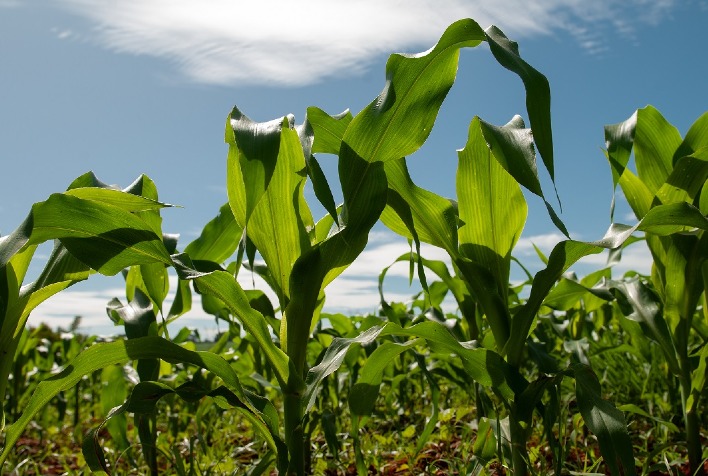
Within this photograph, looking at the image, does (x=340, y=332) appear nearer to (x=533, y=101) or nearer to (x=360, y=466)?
(x=360, y=466)

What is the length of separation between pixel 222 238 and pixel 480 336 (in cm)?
91

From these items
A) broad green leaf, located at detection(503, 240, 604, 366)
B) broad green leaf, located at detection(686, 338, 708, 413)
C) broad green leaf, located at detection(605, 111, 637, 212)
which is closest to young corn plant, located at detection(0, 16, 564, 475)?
broad green leaf, located at detection(503, 240, 604, 366)

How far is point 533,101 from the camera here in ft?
3.33

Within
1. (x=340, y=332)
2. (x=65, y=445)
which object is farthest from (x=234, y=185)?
(x=65, y=445)

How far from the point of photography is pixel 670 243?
1604 millimetres

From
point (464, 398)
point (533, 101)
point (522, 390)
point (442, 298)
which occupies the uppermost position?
point (533, 101)

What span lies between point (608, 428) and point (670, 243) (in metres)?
0.66

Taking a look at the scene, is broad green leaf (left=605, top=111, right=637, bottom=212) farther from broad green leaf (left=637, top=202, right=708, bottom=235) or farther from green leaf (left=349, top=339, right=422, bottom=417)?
green leaf (left=349, top=339, right=422, bottom=417)

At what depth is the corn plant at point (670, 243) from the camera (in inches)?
60.6

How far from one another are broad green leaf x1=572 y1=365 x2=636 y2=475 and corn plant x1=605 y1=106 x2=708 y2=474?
0.51 m

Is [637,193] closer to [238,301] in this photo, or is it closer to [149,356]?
[238,301]

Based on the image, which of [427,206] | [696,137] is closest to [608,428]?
[427,206]

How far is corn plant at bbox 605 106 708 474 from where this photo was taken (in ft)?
5.05

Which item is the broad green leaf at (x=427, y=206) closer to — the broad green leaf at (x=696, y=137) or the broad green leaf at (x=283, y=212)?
the broad green leaf at (x=283, y=212)
